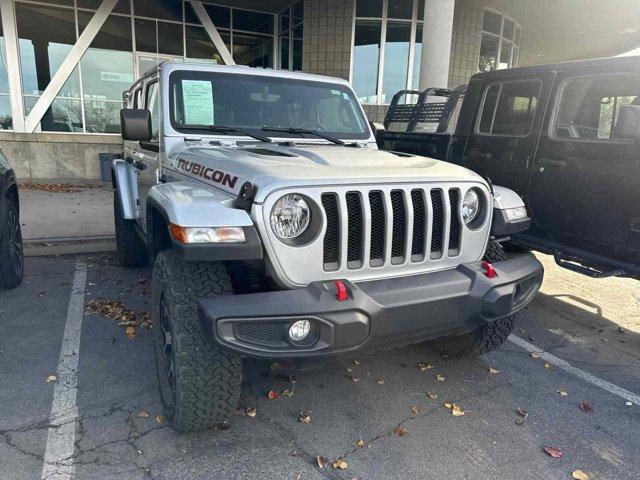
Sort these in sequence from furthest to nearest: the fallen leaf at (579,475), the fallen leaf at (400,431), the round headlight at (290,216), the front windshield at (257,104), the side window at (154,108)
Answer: the side window at (154,108) → the front windshield at (257,104) → the fallen leaf at (400,431) → the fallen leaf at (579,475) → the round headlight at (290,216)

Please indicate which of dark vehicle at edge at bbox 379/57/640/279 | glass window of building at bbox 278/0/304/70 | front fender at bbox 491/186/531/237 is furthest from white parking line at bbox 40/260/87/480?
glass window of building at bbox 278/0/304/70

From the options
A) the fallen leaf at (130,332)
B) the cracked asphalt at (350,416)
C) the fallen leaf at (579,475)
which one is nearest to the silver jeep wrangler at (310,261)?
the cracked asphalt at (350,416)

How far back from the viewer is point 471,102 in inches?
198

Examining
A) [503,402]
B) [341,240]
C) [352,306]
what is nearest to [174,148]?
[341,240]

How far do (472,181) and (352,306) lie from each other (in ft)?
3.57

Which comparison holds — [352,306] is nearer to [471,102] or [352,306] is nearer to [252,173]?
[252,173]

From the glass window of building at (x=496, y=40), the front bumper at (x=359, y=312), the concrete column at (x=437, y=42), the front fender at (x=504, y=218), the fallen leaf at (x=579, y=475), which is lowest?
the fallen leaf at (x=579, y=475)

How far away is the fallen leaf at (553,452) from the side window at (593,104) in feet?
8.26

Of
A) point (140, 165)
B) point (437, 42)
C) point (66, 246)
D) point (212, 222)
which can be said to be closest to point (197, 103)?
point (140, 165)

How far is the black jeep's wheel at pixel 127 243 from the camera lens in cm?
513

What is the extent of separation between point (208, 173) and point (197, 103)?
3.36 ft

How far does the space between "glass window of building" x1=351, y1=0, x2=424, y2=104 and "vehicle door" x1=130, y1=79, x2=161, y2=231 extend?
8.74 m

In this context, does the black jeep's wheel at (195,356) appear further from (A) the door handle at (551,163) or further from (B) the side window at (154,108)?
(A) the door handle at (551,163)

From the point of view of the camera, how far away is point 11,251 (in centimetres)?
455
